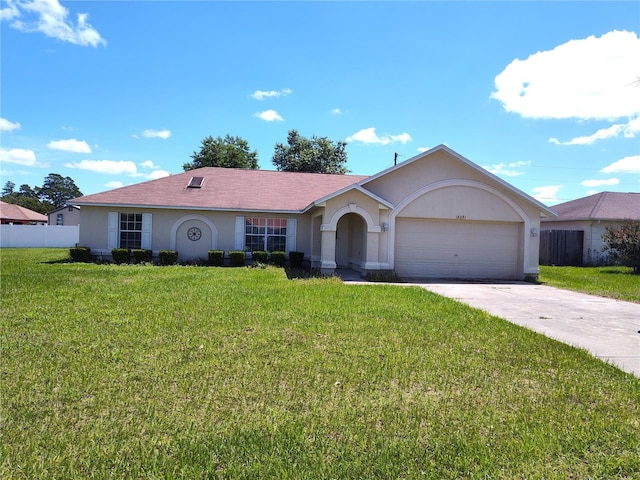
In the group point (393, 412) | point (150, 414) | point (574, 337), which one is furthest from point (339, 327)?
point (574, 337)

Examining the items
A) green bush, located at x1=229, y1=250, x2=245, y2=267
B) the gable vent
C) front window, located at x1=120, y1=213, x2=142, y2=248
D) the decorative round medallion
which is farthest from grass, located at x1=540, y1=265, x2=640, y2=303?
front window, located at x1=120, y1=213, x2=142, y2=248

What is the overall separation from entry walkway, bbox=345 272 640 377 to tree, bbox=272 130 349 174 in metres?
26.7

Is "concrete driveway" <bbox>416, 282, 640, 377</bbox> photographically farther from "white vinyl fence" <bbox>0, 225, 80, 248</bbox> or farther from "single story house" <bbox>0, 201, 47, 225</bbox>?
"single story house" <bbox>0, 201, 47, 225</bbox>

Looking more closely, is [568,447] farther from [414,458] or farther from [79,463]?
[79,463]

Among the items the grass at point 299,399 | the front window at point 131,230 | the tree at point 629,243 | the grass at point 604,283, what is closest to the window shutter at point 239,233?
the front window at point 131,230

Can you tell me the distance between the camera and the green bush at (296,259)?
17.7 metres

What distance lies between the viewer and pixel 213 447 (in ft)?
10.4

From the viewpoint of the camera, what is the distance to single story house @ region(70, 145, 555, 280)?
1478 centimetres

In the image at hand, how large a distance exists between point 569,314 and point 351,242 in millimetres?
10681

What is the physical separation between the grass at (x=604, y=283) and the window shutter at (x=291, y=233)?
1057 centimetres

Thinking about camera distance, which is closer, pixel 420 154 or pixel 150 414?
pixel 150 414

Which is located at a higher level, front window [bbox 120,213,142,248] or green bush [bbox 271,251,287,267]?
front window [bbox 120,213,142,248]

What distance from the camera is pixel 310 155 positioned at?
38.6m

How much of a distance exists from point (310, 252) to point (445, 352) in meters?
12.9
